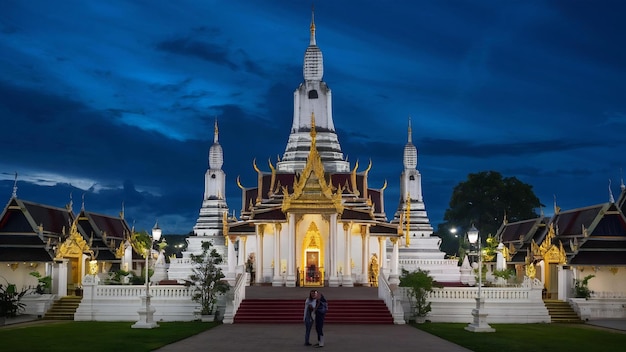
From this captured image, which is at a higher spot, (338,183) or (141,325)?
(338,183)

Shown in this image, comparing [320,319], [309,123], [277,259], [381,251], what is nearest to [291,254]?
[277,259]

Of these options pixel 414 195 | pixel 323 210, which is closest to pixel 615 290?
pixel 323 210

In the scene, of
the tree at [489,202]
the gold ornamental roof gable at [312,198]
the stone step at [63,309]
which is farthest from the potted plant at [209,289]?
the tree at [489,202]

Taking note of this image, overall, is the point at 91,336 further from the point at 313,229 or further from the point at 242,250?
the point at 242,250

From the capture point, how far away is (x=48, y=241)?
3516cm

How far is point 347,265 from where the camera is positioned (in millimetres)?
39406

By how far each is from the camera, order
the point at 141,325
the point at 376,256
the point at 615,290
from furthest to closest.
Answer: the point at 376,256 < the point at 615,290 < the point at 141,325

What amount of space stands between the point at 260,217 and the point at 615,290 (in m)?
16.1

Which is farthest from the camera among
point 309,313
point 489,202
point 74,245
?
point 489,202

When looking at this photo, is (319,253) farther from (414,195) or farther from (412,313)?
(414,195)

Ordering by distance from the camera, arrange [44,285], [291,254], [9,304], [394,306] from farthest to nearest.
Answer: [291,254] < [44,285] < [9,304] < [394,306]

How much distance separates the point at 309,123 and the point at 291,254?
16.1 meters

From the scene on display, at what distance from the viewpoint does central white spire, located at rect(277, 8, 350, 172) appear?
5194 centimetres

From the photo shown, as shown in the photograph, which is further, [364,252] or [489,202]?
[489,202]
